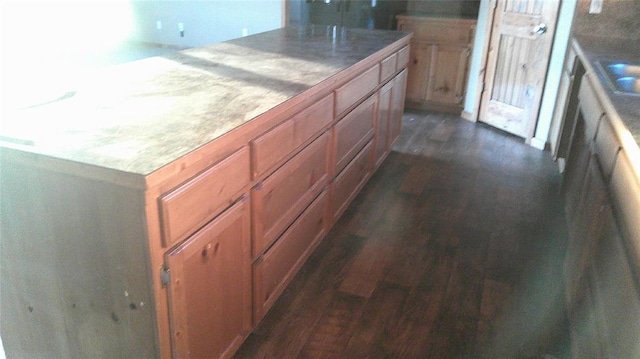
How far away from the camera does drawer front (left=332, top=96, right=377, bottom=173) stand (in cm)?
238

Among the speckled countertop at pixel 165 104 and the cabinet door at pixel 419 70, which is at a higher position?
the speckled countertop at pixel 165 104

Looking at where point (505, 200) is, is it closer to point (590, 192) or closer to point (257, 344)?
point (590, 192)

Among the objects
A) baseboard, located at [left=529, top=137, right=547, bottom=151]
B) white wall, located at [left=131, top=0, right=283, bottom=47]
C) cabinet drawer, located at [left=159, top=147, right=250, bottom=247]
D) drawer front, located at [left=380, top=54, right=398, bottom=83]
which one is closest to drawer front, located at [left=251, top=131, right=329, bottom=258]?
cabinet drawer, located at [left=159, top=147, right=250, bottom=247]

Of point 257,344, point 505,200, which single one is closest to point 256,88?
point 257,344

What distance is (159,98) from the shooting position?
1.63 metres

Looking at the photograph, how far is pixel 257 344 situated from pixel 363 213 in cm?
117

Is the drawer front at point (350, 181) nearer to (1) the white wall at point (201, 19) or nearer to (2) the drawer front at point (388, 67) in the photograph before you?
(2) the drawer front at point (388, 67)

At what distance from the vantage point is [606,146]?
179cm

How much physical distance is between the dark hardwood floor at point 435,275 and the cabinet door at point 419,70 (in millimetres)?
1567

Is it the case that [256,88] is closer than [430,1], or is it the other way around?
[256,88]

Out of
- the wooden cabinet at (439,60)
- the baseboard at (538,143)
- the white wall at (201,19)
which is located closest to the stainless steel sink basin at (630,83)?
the baseboard at (538,143)

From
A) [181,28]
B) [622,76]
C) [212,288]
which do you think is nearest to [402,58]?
[622,76]

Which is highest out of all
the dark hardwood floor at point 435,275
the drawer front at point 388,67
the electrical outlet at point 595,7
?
the electrical outlet at point 595,7

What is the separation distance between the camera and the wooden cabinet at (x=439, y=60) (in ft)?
15.1
